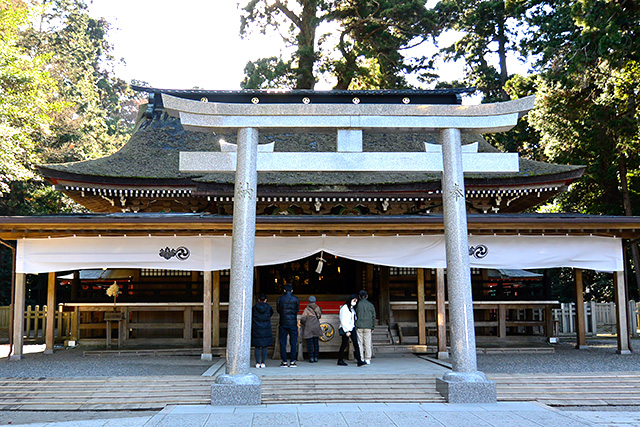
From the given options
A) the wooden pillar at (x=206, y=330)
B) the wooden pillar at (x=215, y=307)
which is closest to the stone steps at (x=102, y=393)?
the wooden pillar at (x=206, y=330)

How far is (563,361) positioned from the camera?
1174 centimetres

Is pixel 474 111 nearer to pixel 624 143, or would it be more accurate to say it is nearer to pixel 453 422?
pixel 453 422

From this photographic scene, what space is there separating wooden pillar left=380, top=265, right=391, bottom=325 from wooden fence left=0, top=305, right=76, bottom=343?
8135 millimetres

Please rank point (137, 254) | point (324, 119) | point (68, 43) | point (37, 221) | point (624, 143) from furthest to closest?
point (68, 43), point (624, 143), point (137, 254), point (37, 221), point (324, 119)

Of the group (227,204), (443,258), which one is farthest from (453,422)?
(227,204)

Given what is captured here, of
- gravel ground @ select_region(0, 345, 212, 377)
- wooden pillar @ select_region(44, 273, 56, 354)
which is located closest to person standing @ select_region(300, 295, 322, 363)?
gravel ground @ select_region(0, 345, 212, 377)

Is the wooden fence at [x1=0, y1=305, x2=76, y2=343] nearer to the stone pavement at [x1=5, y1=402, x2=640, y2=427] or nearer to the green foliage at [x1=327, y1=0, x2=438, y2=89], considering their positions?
the stone pavement at [x1=5, y1=402, x2=640, y2=427]

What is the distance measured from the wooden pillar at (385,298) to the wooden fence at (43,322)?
8135 mm

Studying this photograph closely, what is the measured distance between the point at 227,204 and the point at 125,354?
4.91 meters

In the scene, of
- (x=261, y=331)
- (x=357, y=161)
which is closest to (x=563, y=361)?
(x=261, y=331)

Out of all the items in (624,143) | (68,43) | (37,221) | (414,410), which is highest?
(68,43)

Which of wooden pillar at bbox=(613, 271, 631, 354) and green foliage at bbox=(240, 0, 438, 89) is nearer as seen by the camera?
wooden pillar at bbox=(613, 271, 631, 354)

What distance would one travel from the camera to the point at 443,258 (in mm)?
12656

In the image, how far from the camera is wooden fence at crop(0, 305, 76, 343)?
50.3 feet
